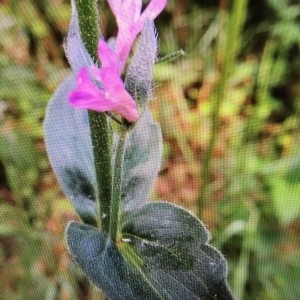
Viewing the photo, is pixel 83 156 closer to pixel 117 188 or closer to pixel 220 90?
pixel 117 188

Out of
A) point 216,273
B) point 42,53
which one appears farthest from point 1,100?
point 216,273

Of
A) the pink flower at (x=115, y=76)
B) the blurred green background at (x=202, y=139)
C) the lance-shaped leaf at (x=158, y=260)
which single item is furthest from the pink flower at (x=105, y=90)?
the blurred green background at (x=202, y=139)

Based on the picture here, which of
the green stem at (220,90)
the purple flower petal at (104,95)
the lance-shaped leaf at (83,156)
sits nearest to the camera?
the purple flower petal at (104,95)

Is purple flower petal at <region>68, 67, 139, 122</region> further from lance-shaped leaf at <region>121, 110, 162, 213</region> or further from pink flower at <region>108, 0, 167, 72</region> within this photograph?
lance-shaped leaf at <region>121, 110, 162, 213</region>

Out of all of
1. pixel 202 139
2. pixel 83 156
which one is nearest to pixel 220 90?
pixel 202 139

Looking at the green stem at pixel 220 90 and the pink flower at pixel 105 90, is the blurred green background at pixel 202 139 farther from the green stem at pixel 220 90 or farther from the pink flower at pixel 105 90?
the pink flower at pixel 105 90
